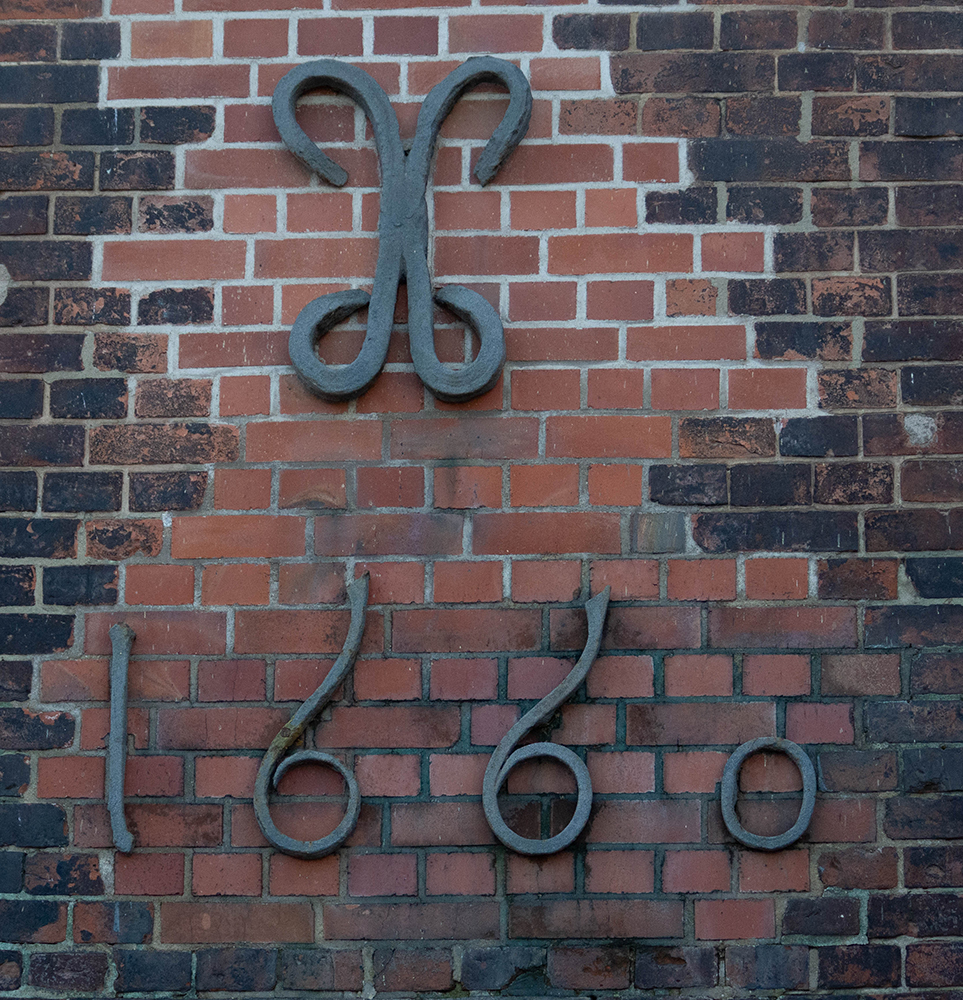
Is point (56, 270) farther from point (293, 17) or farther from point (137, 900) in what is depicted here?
point (137, 900)

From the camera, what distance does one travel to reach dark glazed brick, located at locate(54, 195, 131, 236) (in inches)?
75.6

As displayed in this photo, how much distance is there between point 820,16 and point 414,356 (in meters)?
1.04

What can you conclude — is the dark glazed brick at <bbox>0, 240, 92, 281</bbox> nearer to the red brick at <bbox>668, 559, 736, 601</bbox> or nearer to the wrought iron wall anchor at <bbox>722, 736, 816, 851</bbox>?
the red brick at <bbox>668, 559, 736, 601</bbox>

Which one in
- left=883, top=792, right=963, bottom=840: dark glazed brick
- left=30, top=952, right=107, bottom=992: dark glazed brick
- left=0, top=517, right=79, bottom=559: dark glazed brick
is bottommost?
left=30, top=952, right=107, bottom=992: dark glazed brick

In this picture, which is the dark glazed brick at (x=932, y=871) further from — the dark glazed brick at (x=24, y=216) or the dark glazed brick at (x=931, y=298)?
the dark glazed brick at (x=24, y=216)

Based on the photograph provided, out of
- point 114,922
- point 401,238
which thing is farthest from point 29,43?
point 114,922

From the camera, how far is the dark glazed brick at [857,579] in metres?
1.83

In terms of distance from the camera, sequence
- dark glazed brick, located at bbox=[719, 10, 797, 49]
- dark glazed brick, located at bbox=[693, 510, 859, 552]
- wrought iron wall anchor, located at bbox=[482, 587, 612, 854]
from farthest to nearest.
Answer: dark glazed brick, located at bbox=[719, 10, 797, 49] < dark glazed brick, located at bbox=[693, 510, 859, 552] < wrought iron wall anchor, located at bbox=[482, 587, 612, 854]

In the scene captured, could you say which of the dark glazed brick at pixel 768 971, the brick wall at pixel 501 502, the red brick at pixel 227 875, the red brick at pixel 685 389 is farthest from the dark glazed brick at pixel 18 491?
the dark glazed brick at pixel 768 971

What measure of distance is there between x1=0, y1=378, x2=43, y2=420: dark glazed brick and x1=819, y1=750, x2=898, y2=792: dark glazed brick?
5.20 ft

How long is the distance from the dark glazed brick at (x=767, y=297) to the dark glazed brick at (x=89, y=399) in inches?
45.8

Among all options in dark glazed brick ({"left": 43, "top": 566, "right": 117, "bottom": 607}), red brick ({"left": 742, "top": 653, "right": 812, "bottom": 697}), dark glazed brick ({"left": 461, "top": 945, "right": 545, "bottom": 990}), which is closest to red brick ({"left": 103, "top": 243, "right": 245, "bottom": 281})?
dark glazed brick ({"left": 43, "top": 566, "right": 117, "bottom": 607})

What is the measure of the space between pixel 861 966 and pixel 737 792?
0.36 meters

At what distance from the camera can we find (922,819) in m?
1.78
